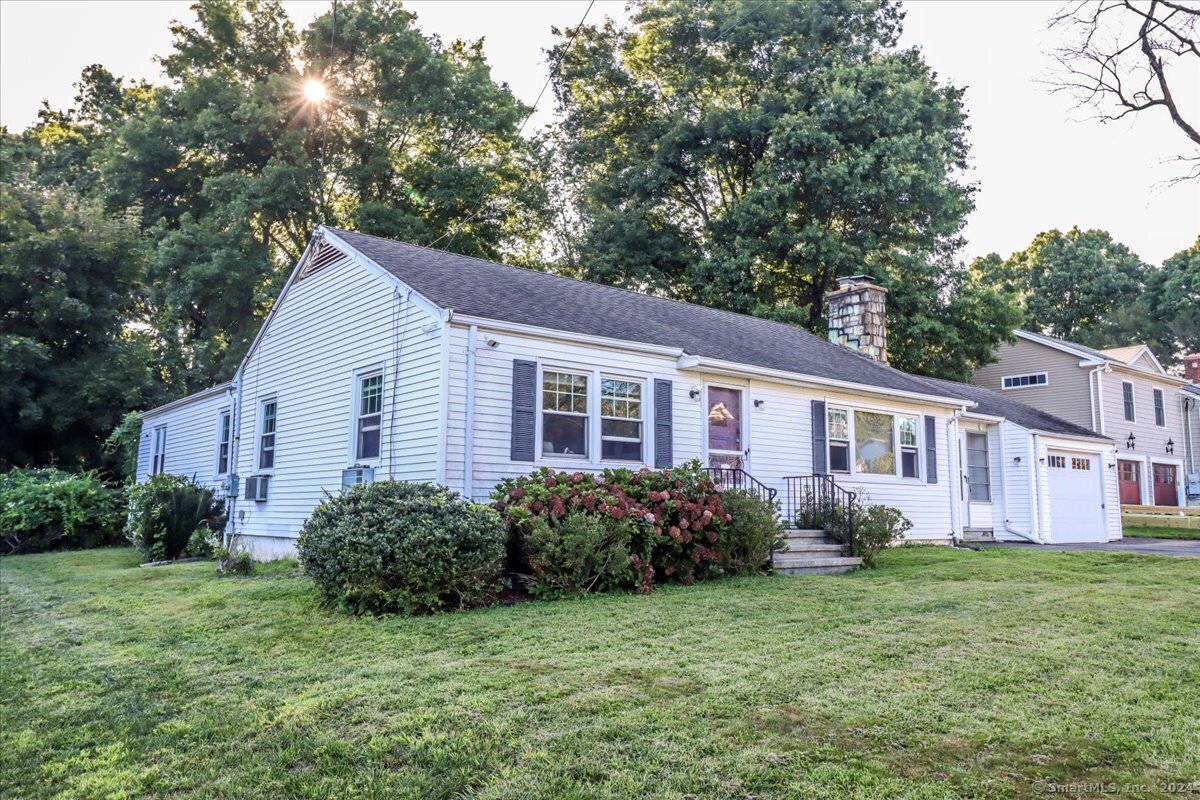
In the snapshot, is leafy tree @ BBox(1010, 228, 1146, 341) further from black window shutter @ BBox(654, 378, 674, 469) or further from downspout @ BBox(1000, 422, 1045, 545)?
black window shutter @ BBox(654, 378, 674, 469)

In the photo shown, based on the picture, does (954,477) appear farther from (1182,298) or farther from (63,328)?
(1182,298)

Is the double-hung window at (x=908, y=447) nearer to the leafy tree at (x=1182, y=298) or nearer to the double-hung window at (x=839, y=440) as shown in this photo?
the double-hung window at (x=839, y=440)

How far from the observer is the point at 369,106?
26453 millimetres

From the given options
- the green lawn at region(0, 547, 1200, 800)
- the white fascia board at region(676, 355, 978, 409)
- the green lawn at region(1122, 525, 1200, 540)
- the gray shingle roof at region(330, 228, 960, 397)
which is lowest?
the green lawn at region(0, 547, 1200, 800)

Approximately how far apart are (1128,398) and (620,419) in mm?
22258

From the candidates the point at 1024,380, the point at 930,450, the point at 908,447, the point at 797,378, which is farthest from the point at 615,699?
the point at 1024,380

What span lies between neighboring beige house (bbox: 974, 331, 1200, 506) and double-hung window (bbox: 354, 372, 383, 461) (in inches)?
837

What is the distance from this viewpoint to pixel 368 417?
1090cm

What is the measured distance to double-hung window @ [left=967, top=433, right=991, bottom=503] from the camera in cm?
1700

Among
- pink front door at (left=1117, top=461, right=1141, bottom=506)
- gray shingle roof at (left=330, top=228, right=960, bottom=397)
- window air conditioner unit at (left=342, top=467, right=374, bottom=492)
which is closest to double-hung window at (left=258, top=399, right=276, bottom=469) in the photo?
window air conditioner unit at (left=342, top=467, right=374, bottom=492)

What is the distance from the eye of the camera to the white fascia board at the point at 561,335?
9.41 m

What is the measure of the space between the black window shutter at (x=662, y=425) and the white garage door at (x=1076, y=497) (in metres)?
10.4

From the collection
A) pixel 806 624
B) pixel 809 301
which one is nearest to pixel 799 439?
pixel 806 624

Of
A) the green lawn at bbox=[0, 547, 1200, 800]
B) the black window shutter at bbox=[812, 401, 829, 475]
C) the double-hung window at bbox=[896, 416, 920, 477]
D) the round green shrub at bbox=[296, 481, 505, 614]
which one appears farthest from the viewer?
the double-hung window at bbox=[896, 416, 920, 477]
